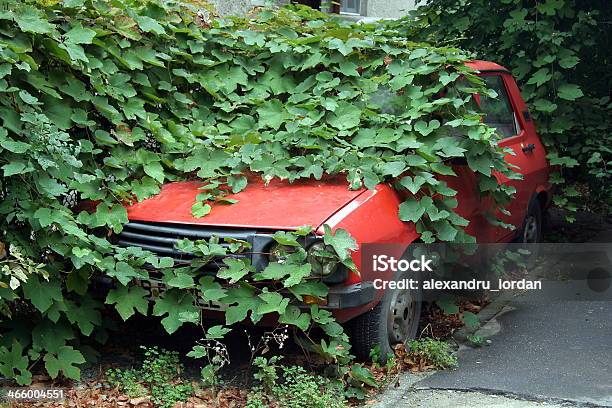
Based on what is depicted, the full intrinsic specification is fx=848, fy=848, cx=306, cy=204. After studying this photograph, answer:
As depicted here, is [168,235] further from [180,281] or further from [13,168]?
[13,168]

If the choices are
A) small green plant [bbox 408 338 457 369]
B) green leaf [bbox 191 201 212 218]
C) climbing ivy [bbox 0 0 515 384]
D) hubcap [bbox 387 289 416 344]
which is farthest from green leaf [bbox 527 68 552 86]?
green leaf [bbox 191 201 212 218]

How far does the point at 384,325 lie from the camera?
5211 mm

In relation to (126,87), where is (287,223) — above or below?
below

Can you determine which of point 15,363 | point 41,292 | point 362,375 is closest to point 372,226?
point 362,375

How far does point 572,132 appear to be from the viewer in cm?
827

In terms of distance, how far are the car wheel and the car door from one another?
4.62 feet

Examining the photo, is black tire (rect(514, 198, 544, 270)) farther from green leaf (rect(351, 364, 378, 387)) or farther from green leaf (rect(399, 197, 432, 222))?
green leaf (rect(351, 364, 378, 387))

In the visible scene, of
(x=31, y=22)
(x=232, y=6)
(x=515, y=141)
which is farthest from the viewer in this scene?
(x=232, y=6)

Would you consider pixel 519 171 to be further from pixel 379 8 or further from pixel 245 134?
pixel 379 8

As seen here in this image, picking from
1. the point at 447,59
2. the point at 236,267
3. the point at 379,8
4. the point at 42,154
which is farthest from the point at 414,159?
the point at 379,8

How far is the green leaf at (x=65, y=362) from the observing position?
4922 mm

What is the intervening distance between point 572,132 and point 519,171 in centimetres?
155

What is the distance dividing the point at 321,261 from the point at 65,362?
163cm

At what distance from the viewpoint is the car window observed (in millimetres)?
6841
